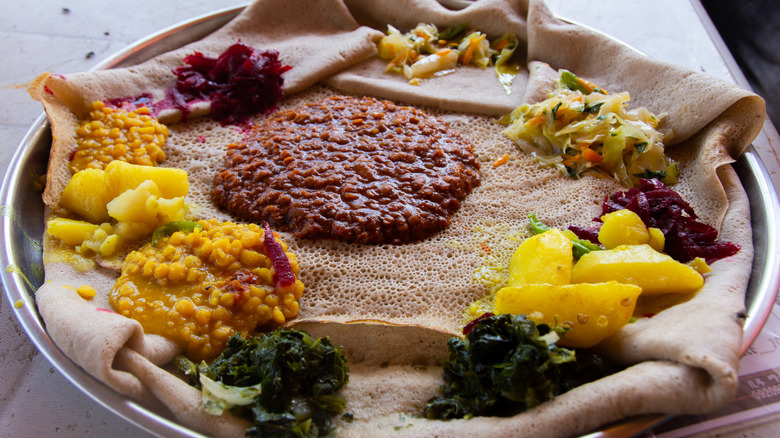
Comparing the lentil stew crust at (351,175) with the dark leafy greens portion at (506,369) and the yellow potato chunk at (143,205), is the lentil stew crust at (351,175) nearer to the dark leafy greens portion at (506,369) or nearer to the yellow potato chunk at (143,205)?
the yellow potato chunk at (143,205)

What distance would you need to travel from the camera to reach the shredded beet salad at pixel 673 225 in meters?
2.63

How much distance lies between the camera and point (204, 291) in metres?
2.50

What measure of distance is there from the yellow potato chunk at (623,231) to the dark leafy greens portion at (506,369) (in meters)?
0.67

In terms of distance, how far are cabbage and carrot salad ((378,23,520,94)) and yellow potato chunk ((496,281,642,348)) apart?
2.18m

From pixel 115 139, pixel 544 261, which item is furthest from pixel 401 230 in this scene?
pixel 115 139

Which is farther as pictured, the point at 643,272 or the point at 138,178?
the point at 138,178

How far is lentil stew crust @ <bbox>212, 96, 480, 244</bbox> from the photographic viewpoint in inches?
115

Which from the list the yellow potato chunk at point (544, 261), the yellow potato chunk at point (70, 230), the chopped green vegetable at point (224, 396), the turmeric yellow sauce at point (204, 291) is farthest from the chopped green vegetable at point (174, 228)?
the yellow potato chunk at point (544, 261)

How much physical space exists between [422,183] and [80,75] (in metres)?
2.40

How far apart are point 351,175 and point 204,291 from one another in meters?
1.08

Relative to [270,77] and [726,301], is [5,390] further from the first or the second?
[726,301]

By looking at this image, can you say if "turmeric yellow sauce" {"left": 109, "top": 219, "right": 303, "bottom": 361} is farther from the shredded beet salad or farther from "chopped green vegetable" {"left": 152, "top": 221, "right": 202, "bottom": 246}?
the shredded beet salad

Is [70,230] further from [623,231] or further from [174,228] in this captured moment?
[623,231]

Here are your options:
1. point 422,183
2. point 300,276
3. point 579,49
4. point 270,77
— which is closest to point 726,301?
point 422,183
